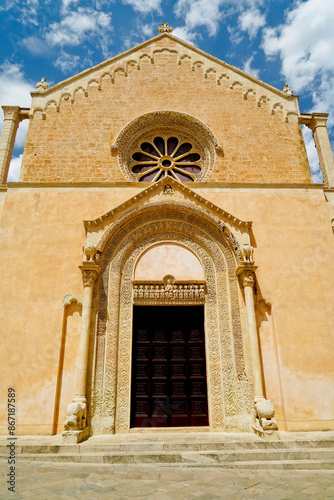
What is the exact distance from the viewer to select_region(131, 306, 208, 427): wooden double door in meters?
8.05

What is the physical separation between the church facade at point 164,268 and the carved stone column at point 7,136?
0.15 ft

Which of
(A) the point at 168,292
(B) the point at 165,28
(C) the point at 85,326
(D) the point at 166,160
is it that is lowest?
(C) the point at 85,326

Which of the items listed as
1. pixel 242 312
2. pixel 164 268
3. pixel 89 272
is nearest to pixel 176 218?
pixel 164 268

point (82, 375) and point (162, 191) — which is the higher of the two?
point (162, 191)

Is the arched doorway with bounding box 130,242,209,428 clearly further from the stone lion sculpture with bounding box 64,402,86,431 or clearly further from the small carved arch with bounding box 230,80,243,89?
the small carved arch with bounding box 230,80,243,89

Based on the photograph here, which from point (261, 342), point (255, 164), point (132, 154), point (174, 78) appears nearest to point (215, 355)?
point (261, 342)

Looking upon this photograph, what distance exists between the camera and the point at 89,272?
8.40 meters

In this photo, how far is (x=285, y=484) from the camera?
4.87 meters

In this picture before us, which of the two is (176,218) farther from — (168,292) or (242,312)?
(242,312)

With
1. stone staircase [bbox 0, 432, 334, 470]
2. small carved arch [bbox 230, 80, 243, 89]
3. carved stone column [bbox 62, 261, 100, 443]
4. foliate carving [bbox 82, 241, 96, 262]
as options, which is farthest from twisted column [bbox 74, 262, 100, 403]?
small carved arch [bbox 230, 80, 243, 89]

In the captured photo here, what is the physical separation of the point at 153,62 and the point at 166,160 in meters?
3.67

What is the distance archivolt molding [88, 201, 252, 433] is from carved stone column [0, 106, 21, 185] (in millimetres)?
4446

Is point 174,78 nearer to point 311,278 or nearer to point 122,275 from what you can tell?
point 122,275

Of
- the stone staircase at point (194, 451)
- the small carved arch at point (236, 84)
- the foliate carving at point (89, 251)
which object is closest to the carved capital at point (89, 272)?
the foliate carving at point (89, 251)
